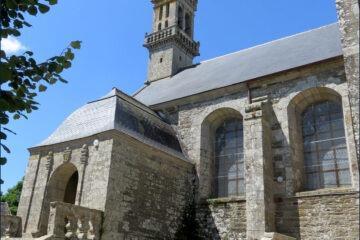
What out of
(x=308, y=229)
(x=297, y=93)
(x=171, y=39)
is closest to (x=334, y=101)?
(x=297, y=93)

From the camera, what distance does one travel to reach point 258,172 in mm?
10758

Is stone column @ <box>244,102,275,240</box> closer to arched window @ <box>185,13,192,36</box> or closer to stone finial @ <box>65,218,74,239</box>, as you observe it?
stone finial @ <box>65,218,74,239</box>

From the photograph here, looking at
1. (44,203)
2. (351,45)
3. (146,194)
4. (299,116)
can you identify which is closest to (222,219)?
(146,194)

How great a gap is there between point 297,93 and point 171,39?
36.3ft

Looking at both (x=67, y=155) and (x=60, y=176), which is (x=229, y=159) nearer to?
(x=67, y=155)

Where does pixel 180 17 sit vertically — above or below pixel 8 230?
above

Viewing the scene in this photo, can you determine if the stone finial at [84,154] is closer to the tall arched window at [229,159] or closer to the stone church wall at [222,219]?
the stone church wall at [222,219]

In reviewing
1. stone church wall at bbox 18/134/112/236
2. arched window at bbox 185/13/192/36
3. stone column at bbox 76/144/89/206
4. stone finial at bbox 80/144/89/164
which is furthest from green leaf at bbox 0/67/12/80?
arched window at bbox 185/13/192/36

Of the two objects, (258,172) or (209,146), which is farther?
(209,146)

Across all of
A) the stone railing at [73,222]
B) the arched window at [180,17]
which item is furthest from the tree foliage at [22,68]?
the arched window at [180,17]

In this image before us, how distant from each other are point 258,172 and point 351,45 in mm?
5833

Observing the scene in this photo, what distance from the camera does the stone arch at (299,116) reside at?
11156mm

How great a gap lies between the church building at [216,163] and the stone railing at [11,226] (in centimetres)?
4

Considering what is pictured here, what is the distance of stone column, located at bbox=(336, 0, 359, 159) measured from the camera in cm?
491
